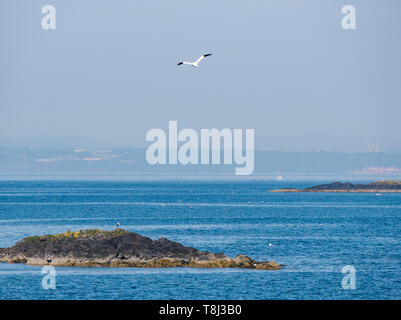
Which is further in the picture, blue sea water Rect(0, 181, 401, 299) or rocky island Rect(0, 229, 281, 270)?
rocky island Rect(0, 229, 281, 270)

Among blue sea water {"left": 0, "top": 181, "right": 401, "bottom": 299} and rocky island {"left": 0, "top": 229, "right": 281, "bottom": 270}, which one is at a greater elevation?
rocky island {"left": 0, "top": 229, "right": 281, "bottom": 270}

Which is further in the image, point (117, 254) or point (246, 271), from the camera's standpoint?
point (117, 254)

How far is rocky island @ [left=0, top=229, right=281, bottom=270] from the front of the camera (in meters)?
64.1

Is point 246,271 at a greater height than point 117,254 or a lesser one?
lesser

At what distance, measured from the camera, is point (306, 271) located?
63.7 meters

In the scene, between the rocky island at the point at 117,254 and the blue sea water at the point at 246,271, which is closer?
the blue sea water at the point at 246,271

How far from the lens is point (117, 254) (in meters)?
65.8

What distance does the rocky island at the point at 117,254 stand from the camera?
64125 mm

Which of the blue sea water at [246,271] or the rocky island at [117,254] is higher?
the rocky island at [117,254]
